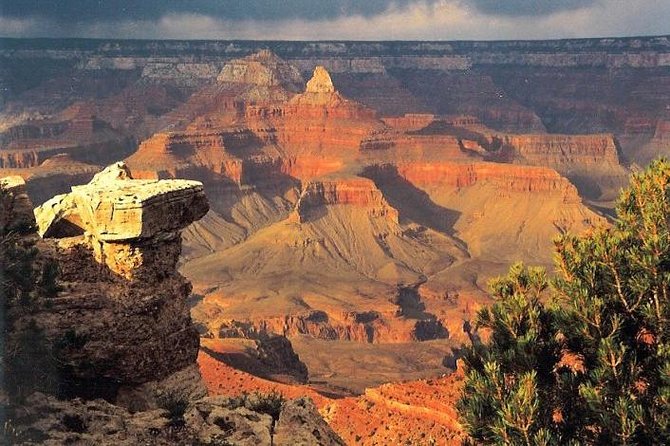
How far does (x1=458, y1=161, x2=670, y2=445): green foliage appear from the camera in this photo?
15.3 meters

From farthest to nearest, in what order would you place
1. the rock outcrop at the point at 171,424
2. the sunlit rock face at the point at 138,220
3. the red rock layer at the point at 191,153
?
the red rock layer at the point at 191,153, the sunlit rock face at the point at 138,220, the rock outcrop at the point at 171,424

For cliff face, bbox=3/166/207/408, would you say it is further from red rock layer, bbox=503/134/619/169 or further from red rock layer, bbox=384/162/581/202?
red rock layer, bbox=503/134/619/169

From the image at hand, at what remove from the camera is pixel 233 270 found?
118812 mm

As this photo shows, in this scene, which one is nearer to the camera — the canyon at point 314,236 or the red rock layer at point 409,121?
the canyon at point 314,236

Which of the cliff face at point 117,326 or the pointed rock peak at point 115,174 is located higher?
the pointed rock peak at point 115,174

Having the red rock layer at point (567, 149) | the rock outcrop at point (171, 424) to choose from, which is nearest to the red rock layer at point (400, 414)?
the rock outcrop at point (171, 424)

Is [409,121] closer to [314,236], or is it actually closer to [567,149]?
[567,149]

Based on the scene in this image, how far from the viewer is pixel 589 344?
53.6 ft

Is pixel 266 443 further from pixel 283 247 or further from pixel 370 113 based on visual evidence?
pixel 370 113

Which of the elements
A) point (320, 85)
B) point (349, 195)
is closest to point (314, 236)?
point (349, 195)

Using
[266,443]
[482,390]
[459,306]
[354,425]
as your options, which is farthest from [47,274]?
[459,306]

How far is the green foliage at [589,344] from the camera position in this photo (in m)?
15.3

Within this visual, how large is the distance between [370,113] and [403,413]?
514 ft

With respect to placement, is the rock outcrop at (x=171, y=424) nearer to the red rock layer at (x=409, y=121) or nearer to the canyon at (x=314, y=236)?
the canyon at (x=314, y=236)
